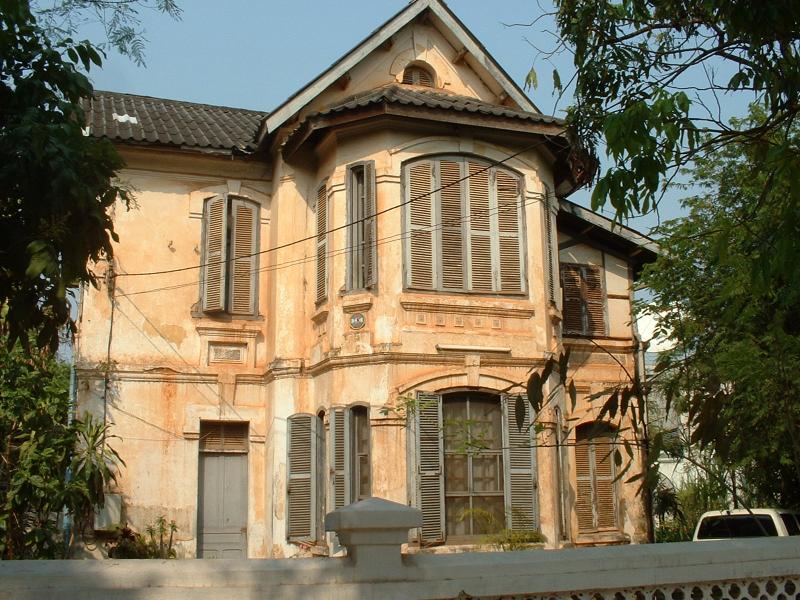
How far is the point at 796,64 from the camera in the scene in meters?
5.77

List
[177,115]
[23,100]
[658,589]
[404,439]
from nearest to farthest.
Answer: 1. [658,589]
2. [23,100]
3. [404,439]
4. [177,115]

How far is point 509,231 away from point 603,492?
4825 mm

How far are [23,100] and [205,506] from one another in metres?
9.08

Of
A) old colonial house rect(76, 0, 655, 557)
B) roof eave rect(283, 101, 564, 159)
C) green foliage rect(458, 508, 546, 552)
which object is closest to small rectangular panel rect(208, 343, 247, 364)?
old colonial house rect(76, 0, 655, 557)

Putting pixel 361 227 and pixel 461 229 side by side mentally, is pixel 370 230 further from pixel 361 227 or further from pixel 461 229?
pixel 461 229

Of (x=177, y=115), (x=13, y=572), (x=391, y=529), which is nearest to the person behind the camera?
(x=13, y=572)

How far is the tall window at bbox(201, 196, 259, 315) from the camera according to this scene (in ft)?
48.1

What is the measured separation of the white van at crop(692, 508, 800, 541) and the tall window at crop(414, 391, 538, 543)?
2535mm

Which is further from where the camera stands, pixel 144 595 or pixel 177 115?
pixel 177 115

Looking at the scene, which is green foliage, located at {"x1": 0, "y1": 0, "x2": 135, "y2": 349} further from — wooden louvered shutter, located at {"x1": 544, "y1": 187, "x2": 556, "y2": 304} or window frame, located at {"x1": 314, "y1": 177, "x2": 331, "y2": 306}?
wooden louvered shutter, located at {"x1": 544, "y1": 187, "x2": 556, "y2": 304}

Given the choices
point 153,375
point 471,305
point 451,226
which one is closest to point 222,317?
point 153,375

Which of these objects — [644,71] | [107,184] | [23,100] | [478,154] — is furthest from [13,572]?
[478,154]

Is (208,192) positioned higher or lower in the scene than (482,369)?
higher

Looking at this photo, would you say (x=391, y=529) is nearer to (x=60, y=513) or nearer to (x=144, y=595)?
(x=144, y=595)
